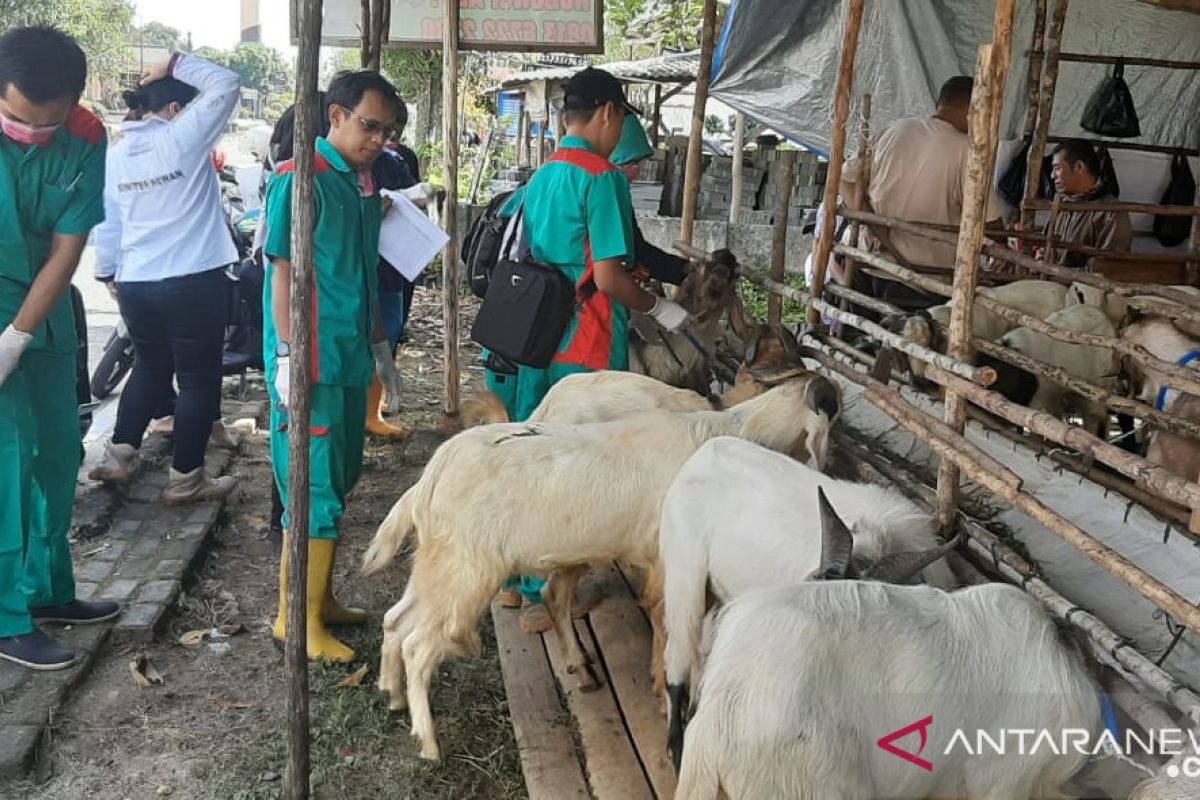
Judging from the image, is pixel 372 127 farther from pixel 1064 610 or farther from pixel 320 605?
pixel 1064 610

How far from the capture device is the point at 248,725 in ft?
13.1

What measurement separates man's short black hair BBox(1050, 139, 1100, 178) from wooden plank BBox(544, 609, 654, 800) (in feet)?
13.8

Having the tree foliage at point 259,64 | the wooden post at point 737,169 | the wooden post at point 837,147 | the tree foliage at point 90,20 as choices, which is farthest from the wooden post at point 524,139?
the tree foliage at point 259,64

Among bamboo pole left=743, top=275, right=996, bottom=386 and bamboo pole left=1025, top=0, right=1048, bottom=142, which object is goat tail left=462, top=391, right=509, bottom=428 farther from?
bamboo pole left=1025, top=0, right=1048, bottom=142

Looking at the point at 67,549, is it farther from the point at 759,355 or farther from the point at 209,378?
the point at 759,355

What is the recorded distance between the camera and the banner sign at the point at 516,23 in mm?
6656

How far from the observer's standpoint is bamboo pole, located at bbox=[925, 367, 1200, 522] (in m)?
2.60

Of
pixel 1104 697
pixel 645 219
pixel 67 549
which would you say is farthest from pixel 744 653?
pixel 645 219

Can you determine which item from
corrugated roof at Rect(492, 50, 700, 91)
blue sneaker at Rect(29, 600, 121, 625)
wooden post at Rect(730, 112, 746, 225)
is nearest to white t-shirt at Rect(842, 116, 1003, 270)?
blue sneaker at Rect(29, 600, 121, 625)

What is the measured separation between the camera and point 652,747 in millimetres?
3625

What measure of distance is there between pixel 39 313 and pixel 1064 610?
12.3 feet

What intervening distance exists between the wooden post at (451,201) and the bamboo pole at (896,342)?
202 centimetres

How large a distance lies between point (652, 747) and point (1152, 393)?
8.76ft

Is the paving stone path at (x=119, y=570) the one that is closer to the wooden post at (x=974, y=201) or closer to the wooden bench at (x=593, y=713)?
the wooden bench at (x=593, y=713)
